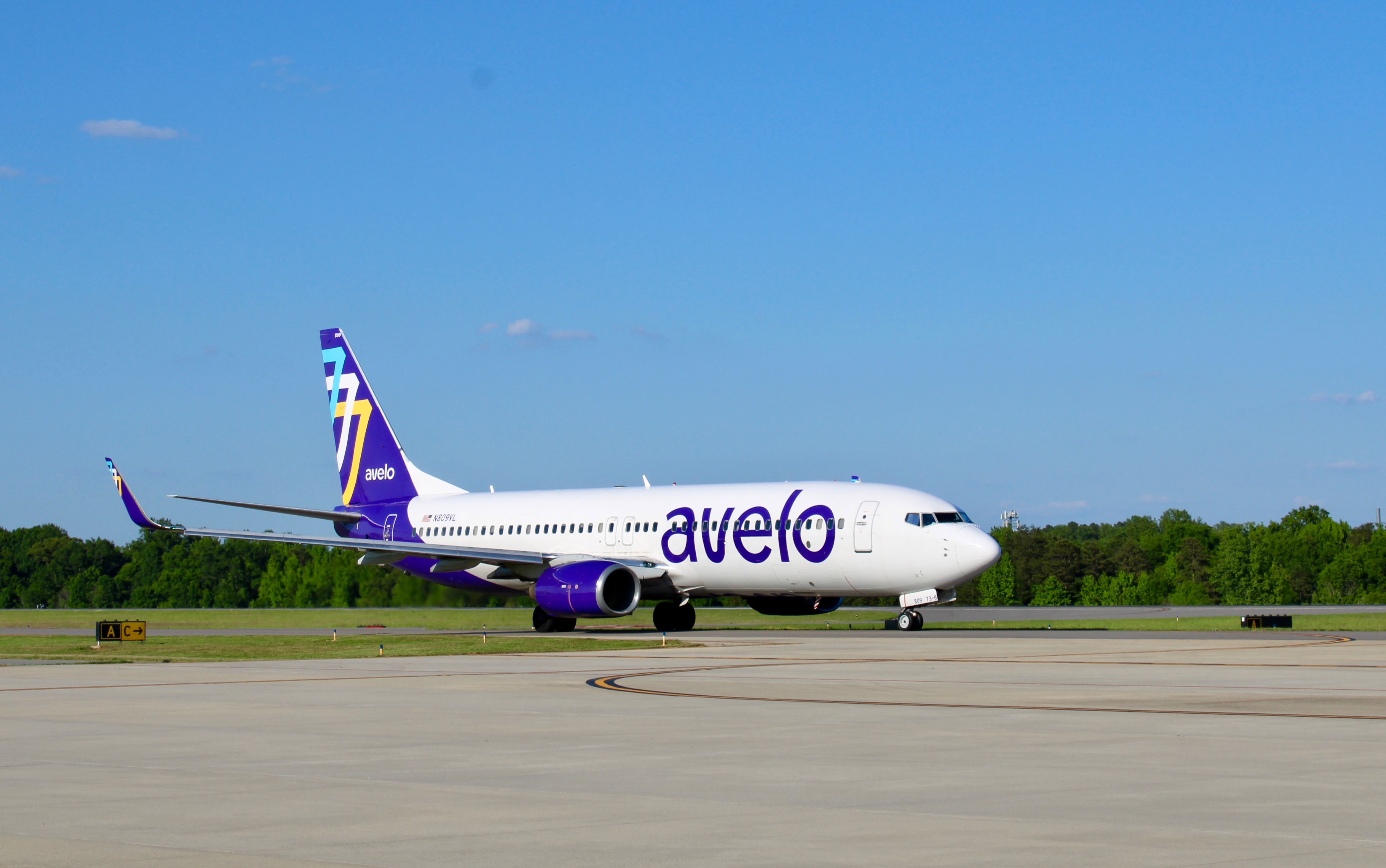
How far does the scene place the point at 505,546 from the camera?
163ft

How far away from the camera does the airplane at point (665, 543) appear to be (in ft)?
136

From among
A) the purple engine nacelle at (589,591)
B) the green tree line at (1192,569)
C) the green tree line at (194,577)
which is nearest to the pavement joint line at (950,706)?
the purple engine nacelle at (589,591)

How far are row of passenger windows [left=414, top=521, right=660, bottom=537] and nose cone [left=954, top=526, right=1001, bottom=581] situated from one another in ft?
30.3

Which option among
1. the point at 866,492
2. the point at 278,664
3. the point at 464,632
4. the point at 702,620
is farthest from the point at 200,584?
the point at 278,664

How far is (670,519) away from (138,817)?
115 ft

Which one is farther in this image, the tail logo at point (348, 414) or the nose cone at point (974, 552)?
the tail logo at point (348, 414)

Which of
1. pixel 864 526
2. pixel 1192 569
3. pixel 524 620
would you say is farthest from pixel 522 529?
pixel 1192 569

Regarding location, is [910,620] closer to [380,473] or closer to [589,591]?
[589,591]

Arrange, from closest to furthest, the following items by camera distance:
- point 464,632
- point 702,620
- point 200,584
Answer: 1. point 464,632
2. point 702,620
3. point 200,584

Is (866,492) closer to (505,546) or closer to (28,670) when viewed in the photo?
(505,546)

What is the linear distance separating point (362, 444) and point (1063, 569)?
82.4 m

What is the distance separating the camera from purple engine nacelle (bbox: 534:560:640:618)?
43.0 meters

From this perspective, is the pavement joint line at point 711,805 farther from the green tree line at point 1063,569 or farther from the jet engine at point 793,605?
the green tree line at point 1063,569

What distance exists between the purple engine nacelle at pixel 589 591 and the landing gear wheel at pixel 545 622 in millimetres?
1834
